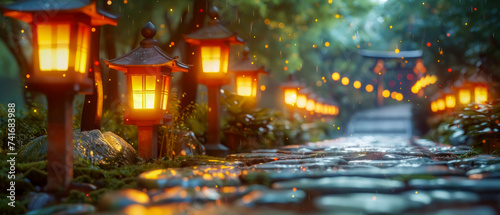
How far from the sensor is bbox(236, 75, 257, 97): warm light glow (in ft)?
48.5

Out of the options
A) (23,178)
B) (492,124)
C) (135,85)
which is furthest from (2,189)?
(492,124)

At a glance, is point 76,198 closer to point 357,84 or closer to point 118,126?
point 118,126

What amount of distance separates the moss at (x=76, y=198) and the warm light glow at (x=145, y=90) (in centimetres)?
347

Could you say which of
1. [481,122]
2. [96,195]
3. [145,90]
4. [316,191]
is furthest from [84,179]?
[481,122]

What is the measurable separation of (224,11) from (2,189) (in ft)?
41.7

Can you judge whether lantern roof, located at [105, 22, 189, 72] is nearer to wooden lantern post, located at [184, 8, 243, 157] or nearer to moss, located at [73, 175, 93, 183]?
wooden lantern post, located at [184, 8, 243, 157]

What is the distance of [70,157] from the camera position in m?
5.84

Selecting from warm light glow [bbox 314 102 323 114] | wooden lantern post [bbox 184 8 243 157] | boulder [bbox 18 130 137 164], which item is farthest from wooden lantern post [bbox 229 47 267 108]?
warm light glow [bbox 314 102 323 114]

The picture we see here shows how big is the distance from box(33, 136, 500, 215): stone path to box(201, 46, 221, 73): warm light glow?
4.98m

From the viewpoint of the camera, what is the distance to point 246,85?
48.6ft

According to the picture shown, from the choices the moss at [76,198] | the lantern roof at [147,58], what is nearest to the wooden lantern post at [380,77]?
the lantern roof at [147,58]

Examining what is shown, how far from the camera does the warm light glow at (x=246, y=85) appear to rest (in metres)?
14.8

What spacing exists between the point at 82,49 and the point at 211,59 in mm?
5536

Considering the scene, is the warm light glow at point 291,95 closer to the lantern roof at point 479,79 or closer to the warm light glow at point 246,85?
the warm light glow at point 246,85
